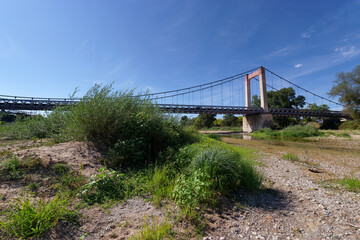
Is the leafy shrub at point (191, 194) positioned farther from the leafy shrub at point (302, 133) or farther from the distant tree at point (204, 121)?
the distant tree at point (204, 121)

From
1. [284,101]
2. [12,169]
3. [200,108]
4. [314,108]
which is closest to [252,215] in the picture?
[12,169]

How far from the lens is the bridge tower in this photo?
39.0 meters

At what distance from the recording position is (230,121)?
60719mm

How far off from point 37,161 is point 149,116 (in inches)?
121

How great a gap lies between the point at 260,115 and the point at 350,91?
15.7 m

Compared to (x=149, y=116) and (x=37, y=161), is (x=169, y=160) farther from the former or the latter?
(x=37, y=161)

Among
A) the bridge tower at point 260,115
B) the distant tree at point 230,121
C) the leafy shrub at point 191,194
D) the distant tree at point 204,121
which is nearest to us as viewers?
the leafy shrub at point 191,194

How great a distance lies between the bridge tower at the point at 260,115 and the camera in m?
39.0

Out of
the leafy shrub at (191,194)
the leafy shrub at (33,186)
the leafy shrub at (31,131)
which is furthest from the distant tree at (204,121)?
the leafy shrub at (33,186)

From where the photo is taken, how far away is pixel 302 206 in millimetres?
3037

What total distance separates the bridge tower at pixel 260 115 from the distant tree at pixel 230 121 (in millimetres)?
14146

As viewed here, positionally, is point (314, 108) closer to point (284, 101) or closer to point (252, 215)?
point (284, 101)

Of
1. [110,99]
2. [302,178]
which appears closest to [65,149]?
[110,99]

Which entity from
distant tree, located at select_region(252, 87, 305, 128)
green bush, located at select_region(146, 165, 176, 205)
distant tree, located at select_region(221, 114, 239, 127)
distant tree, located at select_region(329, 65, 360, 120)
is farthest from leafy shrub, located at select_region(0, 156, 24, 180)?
distant tree, located at select_region(221, 114, 239, 127)
